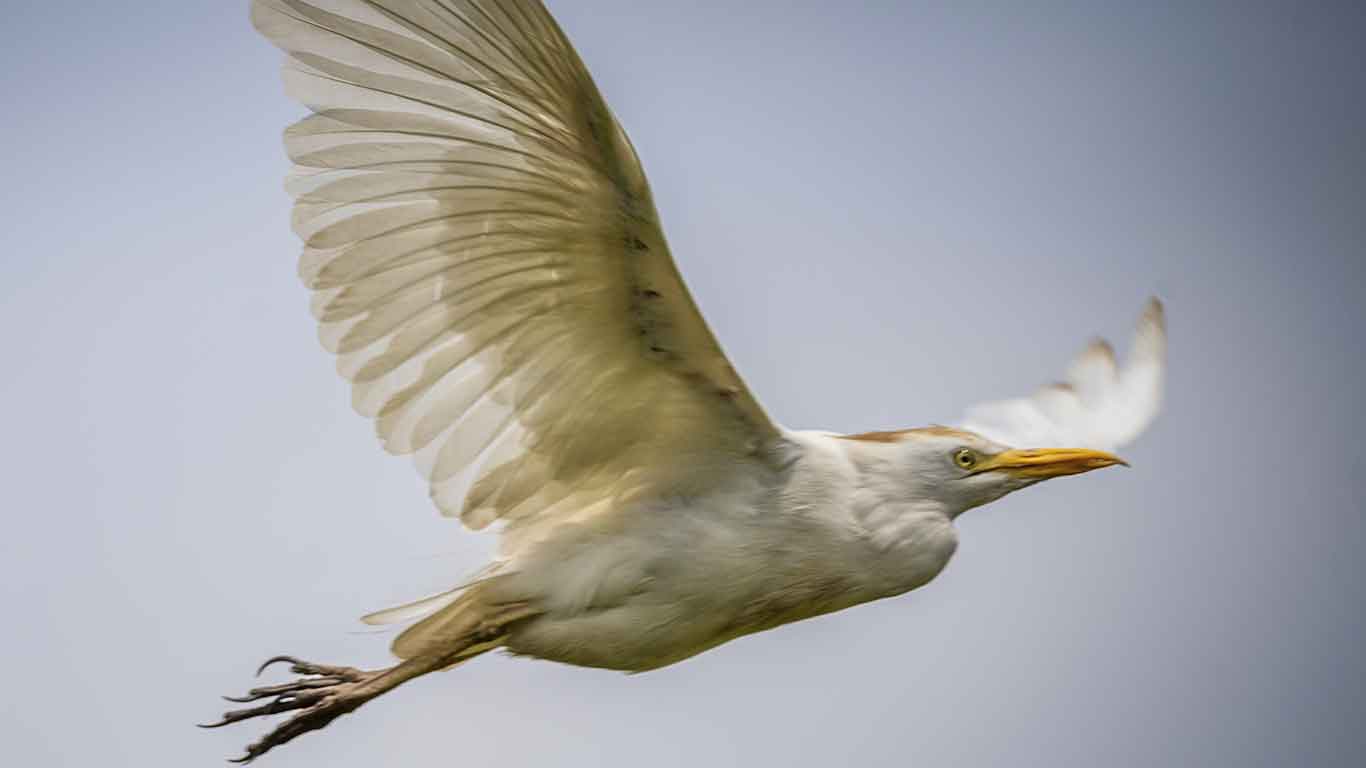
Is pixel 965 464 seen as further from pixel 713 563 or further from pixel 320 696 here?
pixel 320 696

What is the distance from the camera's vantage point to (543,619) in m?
6.58

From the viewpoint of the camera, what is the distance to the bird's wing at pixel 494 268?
19.5 feet

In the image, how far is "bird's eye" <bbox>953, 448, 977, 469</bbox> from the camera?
6961 millimetres

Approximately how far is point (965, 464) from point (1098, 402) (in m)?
1.65

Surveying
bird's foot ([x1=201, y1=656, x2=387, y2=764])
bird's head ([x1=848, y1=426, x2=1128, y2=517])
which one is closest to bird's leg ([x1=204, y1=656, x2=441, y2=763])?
bird's foot ([x1=201, y1=656, x2=387, y2=764])

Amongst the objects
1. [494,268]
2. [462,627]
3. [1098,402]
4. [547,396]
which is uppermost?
[494,268]

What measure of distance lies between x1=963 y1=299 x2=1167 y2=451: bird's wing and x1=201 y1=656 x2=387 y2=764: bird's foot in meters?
2.95

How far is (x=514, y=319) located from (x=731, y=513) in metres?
1.09

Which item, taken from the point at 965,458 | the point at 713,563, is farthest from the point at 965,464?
the point at 713,563

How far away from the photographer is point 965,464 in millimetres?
6984

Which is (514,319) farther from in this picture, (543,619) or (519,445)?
(543,619)

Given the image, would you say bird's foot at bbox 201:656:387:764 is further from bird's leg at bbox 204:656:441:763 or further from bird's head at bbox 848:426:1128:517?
bird's head at bbox 848:426:1128:517

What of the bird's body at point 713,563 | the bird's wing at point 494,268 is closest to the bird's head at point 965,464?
the bird's body at point 713,563

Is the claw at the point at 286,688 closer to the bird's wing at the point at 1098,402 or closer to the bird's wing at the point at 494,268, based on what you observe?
the bird's wing at the point at 494,268
